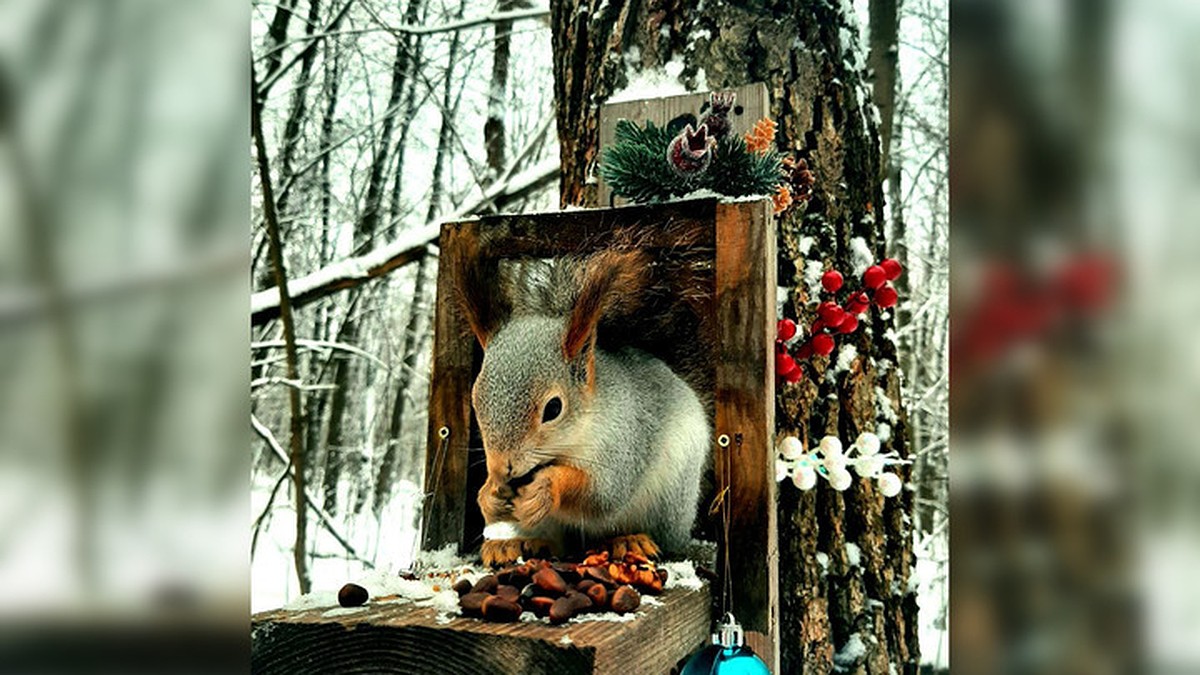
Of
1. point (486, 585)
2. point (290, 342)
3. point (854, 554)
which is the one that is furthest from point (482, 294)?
point (290, 342)

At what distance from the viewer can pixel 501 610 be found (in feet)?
2.59

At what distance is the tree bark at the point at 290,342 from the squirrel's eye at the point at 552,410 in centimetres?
154

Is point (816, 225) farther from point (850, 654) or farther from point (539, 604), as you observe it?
point (539, 604)

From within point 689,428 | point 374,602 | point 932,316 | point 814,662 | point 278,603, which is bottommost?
point 278,603

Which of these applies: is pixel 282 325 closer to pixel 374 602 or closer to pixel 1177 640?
pixel 374 602

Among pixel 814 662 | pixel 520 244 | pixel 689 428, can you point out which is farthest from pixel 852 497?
pixel 520 244

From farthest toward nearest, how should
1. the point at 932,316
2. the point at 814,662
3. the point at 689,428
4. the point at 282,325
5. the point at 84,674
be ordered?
the point at 282,325 < the point at 932,316 < the point at 814,662 < the point at 689,428 < the point at 84,674

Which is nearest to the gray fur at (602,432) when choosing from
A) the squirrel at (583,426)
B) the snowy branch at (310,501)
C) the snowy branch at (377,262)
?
the squirrel at (583,426)

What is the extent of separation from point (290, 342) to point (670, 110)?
5.07 ft

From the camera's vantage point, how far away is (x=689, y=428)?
3.40ft

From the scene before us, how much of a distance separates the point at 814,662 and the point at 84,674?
3.78 ft

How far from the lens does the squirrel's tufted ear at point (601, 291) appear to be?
40.1 inches

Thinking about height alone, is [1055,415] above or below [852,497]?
above

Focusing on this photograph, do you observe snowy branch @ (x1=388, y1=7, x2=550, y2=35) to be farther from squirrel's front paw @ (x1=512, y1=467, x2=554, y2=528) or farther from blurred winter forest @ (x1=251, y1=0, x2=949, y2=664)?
squirrel's front paw @ (x1=512, y1=467, x2=554, y2=528)
